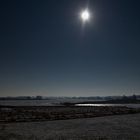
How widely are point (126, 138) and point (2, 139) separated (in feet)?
33.6

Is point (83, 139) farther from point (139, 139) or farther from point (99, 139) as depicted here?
point (139, 139)

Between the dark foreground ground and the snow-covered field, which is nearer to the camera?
the snow-covered field

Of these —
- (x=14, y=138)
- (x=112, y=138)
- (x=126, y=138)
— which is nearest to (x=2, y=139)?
(x=14, y=138)

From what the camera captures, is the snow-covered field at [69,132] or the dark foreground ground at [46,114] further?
the dark foreground ground at [46,114]

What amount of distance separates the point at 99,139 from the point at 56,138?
363 centimetres

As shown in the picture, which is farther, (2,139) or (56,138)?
(56,138)

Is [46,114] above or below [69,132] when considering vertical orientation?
above

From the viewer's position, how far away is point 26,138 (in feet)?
55.0

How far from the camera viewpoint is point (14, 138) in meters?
16.7

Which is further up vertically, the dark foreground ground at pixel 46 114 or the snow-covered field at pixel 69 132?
the dark foreground ground at pixel 46 114

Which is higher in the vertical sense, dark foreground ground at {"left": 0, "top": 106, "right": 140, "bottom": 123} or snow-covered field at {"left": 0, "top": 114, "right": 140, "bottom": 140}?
dark foreground ground at {"left": 0, "top": 106, "right": 140, "bottom": 123}

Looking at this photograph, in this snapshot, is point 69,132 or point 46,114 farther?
point 46,114

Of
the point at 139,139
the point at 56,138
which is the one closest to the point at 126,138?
the point at 139,139

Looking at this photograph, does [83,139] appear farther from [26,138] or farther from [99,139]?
[26,138]
